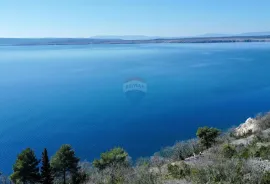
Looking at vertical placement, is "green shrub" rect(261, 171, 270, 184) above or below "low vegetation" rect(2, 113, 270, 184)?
above

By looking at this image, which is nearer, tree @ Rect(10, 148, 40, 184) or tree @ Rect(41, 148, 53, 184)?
tree @ Rect(41, 148, 53, 184)

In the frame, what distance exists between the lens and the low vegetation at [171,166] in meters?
7.93

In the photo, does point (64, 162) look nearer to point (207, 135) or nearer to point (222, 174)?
point (207, 135)

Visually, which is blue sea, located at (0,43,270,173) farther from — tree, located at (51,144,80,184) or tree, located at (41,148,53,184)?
tree, located at (41,148,53,184)

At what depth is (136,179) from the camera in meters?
8.30

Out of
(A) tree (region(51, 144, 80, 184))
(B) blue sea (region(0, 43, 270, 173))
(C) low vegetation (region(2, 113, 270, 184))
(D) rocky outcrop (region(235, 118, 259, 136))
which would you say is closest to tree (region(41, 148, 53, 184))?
(C) low vegetation (region(2, 113, 270, 184))

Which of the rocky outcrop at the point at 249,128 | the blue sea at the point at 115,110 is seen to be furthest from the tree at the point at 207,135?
the blue sea at the point at 115,110

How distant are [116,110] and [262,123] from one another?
16.6 meters

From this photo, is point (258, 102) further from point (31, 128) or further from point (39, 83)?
point (39, 83)

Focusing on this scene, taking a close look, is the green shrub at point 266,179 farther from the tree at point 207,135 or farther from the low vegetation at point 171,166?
the tree at point 207,135

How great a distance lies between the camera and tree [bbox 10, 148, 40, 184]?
15867 mm

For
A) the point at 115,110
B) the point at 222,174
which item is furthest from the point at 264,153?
the point at 115,110

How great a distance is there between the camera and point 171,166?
10.7 metres

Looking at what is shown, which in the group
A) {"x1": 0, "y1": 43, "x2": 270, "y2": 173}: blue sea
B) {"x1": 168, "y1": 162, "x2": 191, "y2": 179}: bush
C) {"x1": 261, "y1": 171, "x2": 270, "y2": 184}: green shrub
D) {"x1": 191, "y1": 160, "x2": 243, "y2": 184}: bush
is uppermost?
{"x1": 261, "y1": 171, "x2": 270, "y2": 184}: green shrub
